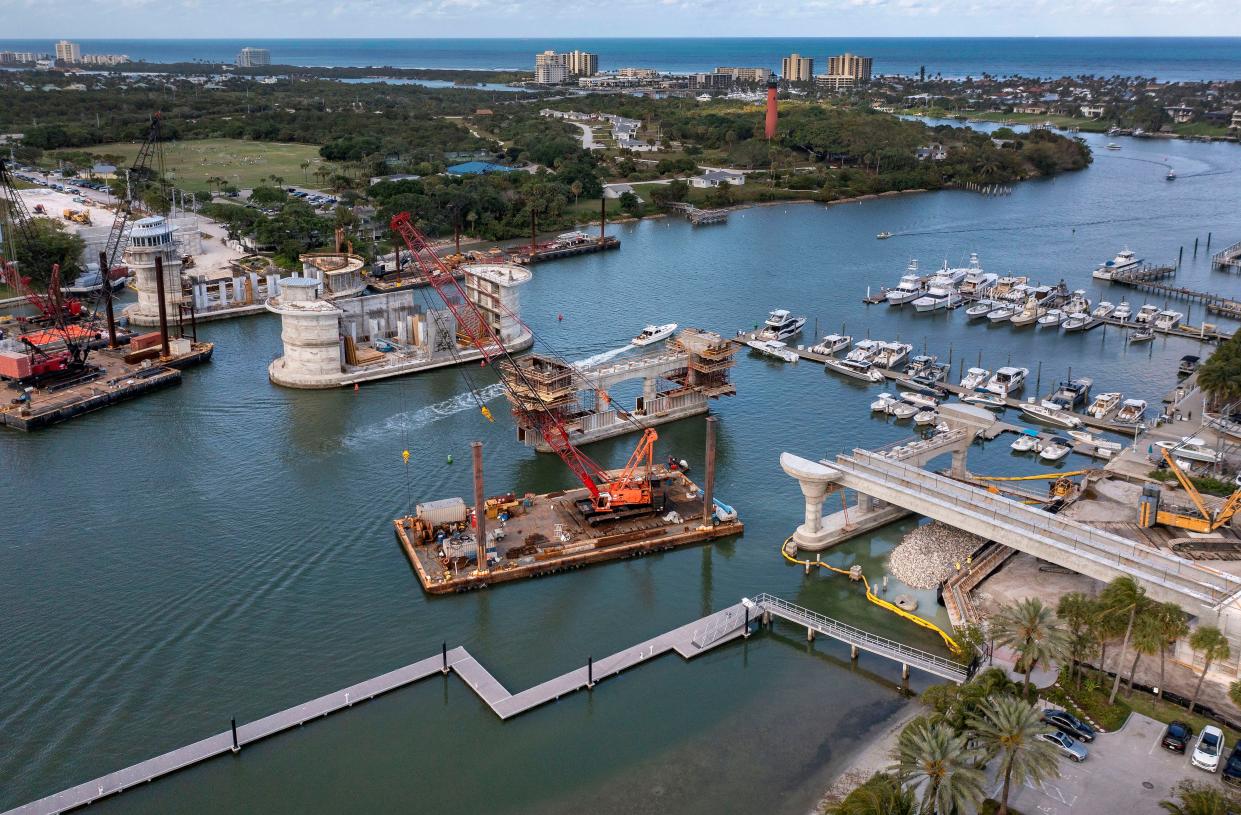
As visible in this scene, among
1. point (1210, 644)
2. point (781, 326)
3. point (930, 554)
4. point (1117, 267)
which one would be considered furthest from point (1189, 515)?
point (1117, 267)

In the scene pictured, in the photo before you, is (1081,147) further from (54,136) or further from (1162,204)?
(54,136)

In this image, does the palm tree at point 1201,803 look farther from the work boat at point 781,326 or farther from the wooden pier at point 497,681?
the work boat at point 781,326

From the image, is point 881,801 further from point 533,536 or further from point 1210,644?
point 533,536

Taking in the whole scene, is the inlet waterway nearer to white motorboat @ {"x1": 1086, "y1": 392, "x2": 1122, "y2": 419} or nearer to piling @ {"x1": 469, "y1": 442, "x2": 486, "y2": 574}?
piling @ {"x1": 469, "y1": 442, "x2": 486, "y2": 574}

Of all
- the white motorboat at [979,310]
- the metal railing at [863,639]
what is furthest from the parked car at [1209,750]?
the white motorboat at [979,310]

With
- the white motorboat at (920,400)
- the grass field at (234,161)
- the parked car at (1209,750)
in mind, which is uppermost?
the grass field at (234,161)

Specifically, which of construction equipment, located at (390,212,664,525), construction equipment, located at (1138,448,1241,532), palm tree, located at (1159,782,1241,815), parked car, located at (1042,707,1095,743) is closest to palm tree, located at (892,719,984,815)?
palm tree, located at (1159,782,1241,815)

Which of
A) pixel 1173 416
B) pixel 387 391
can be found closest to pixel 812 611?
pixel 1173 416
